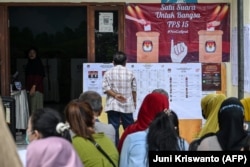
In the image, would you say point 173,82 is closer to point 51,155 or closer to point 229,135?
point 229,135

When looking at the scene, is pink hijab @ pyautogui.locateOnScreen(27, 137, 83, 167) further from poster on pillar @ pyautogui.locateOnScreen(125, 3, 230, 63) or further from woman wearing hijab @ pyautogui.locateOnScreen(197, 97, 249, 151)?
poster on pillar @ pyautogui.locateOnScreen(125, 3, 230, 63)

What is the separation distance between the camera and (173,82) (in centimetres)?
960

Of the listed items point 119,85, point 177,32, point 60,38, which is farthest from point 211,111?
point 60,38

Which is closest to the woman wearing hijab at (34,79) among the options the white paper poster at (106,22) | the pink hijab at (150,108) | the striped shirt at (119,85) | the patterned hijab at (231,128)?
the white paper poster at (106,22)

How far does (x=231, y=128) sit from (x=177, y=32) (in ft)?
19.8

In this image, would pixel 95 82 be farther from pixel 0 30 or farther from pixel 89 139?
pixel 89 139

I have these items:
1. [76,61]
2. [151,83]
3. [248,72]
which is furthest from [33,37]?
[248,72]

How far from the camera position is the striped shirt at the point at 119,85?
27.8 ft

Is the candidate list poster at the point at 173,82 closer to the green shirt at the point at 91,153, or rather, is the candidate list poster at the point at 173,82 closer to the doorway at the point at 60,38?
the doorway at the point at 60,38

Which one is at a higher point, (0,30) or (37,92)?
(0,30)

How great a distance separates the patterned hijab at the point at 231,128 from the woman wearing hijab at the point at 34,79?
724 cm

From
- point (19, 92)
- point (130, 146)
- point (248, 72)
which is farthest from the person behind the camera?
point (19, 92)

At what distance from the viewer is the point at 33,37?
1332 centimetres

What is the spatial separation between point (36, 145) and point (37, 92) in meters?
7.41
